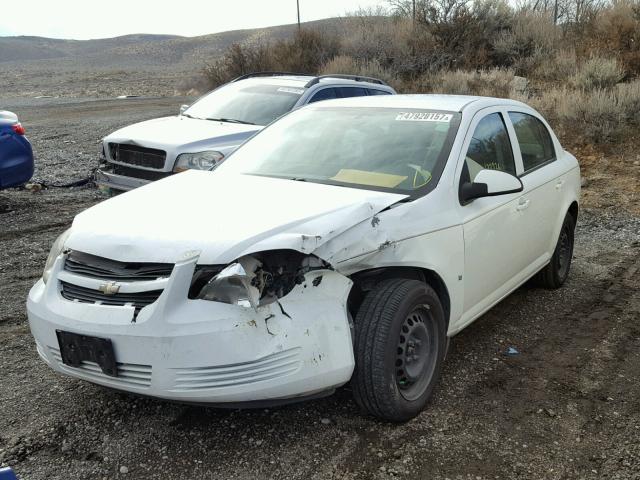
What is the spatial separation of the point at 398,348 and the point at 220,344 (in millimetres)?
985

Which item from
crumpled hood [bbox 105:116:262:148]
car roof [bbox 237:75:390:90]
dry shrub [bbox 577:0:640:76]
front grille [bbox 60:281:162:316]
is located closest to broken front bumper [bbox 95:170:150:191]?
crumpled hood [bbox 105:116:262:148]

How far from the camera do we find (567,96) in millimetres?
13305

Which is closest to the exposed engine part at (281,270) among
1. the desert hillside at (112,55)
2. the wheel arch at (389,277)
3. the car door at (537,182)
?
the wheel arch at (389,277)

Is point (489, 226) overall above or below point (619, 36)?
below

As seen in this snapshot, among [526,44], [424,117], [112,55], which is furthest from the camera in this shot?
[112,55]

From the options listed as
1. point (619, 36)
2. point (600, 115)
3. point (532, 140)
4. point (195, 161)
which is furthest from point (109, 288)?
point (619, 36)

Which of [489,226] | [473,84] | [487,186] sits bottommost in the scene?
[473,84]

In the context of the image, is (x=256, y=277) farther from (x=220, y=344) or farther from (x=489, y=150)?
(x=489, y=150)

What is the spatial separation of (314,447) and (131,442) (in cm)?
91

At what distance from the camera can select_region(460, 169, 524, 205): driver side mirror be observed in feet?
13.0

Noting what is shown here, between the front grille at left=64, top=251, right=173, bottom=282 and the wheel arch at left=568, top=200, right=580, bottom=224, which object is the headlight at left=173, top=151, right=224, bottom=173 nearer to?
the wheel arch at left=568, top=200, right=580, bottom=224

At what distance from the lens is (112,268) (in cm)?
319

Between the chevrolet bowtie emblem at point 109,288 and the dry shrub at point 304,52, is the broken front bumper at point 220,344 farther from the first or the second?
the dry shrub at point 304,52

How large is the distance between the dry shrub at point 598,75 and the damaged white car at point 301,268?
1160 centimetres
